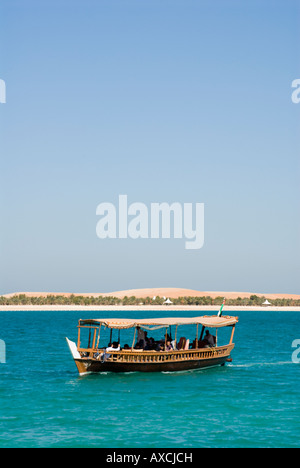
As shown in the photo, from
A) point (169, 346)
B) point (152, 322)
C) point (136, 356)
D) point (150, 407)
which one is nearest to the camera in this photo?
point (150, 407)

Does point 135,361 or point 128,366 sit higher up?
point 135,361

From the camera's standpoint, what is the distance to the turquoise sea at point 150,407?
87.2 ft

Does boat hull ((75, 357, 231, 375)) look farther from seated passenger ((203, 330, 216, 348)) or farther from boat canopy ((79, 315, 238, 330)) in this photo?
seated passenger ((203, 330, 216, 348))

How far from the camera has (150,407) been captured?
32.7 m

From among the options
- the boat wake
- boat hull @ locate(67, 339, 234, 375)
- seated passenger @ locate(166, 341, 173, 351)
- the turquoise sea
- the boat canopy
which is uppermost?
the boat canopy

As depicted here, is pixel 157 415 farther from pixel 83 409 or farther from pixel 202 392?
pixel 202 392

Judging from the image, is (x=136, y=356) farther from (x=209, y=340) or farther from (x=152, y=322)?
(x=209, y=340)

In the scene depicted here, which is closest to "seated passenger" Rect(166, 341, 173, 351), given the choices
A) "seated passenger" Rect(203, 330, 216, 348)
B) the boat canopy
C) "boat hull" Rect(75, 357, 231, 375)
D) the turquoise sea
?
"boat hull" Rect(75, 357, 231, 375)

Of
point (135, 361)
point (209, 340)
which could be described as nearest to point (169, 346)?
point (135, 361)

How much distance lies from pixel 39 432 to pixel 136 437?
13.3ft

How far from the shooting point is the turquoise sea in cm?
2659

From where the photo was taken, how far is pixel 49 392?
37188mm

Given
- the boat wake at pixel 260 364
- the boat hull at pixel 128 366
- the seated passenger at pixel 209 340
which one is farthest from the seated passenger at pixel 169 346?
the boat wake at pixel 260 364
